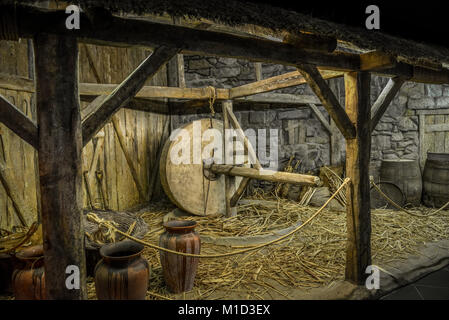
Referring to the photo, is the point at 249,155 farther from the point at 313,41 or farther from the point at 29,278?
the point at 29,278

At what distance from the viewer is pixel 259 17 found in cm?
205

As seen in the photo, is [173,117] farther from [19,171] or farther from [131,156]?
[19,171]

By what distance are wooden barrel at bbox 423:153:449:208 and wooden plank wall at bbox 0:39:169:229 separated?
5490 mm

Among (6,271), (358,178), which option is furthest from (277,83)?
(6,271)

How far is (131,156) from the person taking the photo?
18.3ft

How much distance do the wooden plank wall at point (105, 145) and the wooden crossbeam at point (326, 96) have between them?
351 centimetres

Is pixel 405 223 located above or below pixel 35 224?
below

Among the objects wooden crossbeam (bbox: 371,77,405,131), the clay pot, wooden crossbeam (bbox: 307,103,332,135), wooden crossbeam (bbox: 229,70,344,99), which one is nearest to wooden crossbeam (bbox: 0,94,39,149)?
the clay pot

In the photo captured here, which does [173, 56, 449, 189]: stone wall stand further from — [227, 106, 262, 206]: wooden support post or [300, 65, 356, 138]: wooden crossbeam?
[300, 65, 356, 138]: wooden crossbeam

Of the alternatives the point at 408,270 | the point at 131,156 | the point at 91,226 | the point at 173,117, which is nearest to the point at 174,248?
the point at 91,226

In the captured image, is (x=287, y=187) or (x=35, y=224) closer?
(x=35, y=224)

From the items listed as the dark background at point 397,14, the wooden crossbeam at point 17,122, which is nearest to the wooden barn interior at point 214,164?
the wooden crossbeam at point 17,122

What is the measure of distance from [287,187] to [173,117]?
2.91 meters
